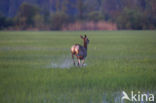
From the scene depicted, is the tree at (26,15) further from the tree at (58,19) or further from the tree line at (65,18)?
the tree at (58,19)

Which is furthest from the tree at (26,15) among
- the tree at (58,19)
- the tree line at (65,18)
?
the tree at (58,19)

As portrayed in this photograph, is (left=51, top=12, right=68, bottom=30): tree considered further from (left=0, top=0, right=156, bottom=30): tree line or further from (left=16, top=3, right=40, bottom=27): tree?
(left=16, top=3, right=40, bottom=27): tree

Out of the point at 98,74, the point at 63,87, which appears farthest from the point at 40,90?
the point at 98,74

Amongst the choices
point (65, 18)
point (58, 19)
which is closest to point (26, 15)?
point (58, 19)

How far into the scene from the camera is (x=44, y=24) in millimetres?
61062

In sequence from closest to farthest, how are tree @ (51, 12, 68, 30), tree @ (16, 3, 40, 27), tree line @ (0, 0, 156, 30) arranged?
tree line @ (0, 0, 156, 30) < tree @ (51, 12, 68, 30) < tree @ (16, 3, 40, 27)

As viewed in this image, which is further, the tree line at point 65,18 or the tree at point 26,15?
the tree at point 26,15

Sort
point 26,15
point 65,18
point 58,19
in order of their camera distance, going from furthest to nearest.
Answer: point 26,15 → point 65,18 → point 58,19

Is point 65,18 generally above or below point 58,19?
above

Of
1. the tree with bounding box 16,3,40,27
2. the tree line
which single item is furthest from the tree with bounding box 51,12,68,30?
the tree with bounding box 16,3,40,27

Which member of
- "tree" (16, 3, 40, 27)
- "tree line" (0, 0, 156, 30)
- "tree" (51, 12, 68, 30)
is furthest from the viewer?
"tree" (16, 3, 40, 27)

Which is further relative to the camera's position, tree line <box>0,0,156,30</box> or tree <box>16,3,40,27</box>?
tree <box>16,3,40,27</box>

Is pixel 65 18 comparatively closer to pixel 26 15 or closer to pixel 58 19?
pixel 58 19

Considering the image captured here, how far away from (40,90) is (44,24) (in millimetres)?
54862
